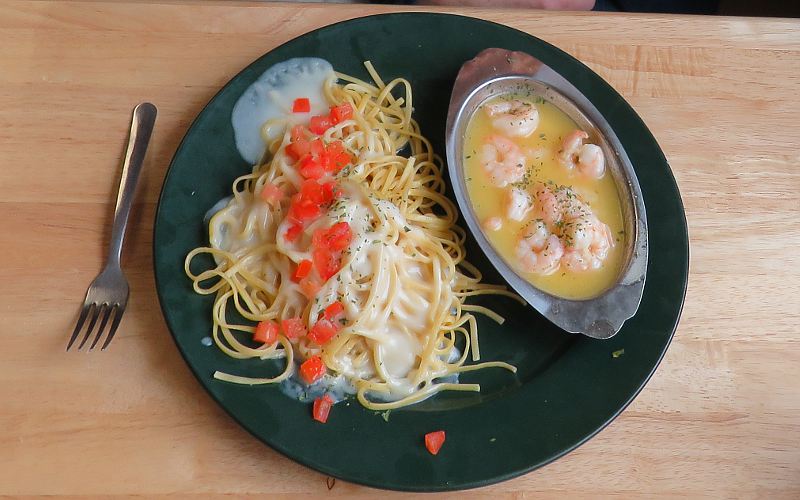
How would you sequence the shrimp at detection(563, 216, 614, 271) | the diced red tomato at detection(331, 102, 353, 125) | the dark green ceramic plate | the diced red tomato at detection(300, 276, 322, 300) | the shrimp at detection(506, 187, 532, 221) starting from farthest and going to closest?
the diced red tomato at detection(331, 102, 353, 125)
the shrimp at detection(506, 187, 532, 221)
the shrimp at detection(563, 216, 614, 271)
the diced red tomato at detection(300, 276, 322, 300)
the dark green ceramic plate

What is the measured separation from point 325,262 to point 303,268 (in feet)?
0.27

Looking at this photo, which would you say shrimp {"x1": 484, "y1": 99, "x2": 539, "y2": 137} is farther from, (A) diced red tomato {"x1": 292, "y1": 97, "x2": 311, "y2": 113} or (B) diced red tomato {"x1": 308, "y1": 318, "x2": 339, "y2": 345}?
(B) diced red tomato {"x1": 308, "y1": 318, "x2": 339, "y2": 345}

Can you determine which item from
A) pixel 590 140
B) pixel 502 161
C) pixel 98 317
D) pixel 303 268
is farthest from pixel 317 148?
pixel 590 140

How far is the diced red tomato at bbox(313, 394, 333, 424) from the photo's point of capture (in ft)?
7.15

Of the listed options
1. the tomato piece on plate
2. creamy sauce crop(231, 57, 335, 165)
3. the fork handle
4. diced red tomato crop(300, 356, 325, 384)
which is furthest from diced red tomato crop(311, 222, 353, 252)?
the fork handle

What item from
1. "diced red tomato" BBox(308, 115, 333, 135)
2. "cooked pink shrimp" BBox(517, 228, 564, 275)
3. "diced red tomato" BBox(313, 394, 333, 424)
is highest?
"diced red tomato" BBox(308, 115, 333, 135)

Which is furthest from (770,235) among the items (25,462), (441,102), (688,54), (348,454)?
(25,462)

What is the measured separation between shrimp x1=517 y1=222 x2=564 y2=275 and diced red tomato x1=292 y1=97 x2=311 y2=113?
3.29 feet

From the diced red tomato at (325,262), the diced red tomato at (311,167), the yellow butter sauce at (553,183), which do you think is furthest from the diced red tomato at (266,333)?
the yellow butter sauce at (553,183)

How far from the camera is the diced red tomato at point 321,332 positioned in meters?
2.32

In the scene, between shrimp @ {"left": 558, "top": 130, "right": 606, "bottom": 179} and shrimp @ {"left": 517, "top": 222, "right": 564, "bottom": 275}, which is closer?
shrimp @ {"left": 517, "top": 222, "right": 564, "bottom": 275}

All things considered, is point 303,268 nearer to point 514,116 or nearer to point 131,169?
point 131,169

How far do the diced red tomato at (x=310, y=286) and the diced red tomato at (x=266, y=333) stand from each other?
16 cm

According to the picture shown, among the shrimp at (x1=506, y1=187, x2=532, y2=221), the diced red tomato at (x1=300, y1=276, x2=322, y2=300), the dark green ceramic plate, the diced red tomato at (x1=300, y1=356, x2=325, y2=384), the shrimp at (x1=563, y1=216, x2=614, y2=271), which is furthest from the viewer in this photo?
the shrimp at (x1=506, y1=187, x2=532, y2=221)
